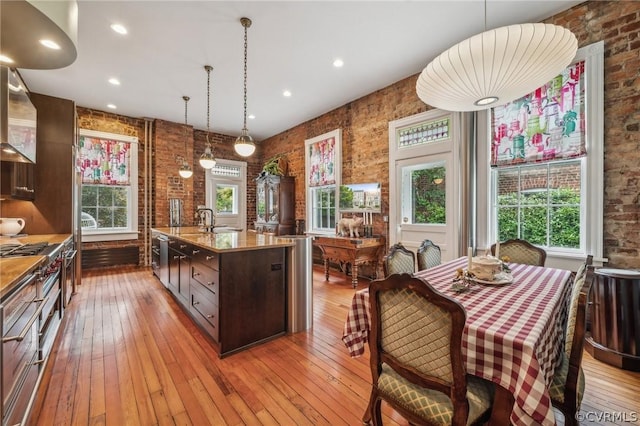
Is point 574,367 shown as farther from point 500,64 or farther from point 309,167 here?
point 309,167

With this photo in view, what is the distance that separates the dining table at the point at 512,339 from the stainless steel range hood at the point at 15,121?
3.30m

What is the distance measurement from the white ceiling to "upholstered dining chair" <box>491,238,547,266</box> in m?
2.42

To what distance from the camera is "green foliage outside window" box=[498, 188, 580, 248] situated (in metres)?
2.80

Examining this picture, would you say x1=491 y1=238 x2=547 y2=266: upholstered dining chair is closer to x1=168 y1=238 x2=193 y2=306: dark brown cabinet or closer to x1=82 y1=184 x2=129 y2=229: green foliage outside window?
x1=168 y1=238 x2=193 y2=306: dark brown cabinet

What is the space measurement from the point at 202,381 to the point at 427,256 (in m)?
2.21

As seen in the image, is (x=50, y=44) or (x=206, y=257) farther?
(x=206, y=257)

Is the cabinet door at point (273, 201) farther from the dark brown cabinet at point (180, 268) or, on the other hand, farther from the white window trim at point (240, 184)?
the dark brown cabinet at point (180, 268)

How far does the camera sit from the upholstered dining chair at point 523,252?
2.59 meters

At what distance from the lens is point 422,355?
3.67 feet

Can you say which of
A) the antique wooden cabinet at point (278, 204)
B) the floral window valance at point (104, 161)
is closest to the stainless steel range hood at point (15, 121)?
the floral window valance at point (104, 161)

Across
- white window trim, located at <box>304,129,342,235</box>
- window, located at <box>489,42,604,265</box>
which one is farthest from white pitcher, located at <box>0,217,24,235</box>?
window, located at <box>489,42,604,265</box>

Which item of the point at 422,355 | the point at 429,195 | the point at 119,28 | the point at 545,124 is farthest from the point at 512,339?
the point at 119,28

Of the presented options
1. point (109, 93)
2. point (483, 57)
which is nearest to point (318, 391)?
point (483, 57)

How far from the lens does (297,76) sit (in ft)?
13.6
